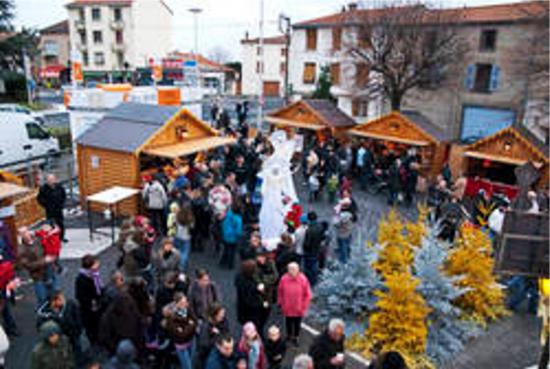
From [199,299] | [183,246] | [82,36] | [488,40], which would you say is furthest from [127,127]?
[82,36]

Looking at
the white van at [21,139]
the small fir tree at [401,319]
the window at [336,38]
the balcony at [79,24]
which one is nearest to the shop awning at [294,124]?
the white van at [21,139]

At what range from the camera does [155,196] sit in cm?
1062

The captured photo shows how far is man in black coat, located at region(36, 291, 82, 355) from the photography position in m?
5.52

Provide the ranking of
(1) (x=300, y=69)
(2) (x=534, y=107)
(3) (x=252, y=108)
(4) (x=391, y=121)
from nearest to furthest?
(4) (x=391, y=121) → (2) (x=534, y=107) → (1) (x=300, y=69) → (3) (x=252, y=108)

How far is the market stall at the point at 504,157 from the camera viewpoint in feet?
47.0

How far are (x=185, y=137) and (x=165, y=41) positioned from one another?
45.5m

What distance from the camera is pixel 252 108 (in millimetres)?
40281

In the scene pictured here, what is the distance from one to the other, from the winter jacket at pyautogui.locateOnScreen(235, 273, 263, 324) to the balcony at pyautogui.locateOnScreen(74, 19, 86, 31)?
179 ft

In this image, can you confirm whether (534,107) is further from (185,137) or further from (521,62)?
(185,137)

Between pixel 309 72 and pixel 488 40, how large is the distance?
546 inches

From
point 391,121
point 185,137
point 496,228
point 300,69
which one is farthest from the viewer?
point 300,69

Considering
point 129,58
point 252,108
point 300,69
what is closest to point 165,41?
point 129,58

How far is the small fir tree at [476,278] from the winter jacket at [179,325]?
16.1 ft

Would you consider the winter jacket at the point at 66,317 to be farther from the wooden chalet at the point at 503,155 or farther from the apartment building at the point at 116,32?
the apartment building at the point at 116,32
